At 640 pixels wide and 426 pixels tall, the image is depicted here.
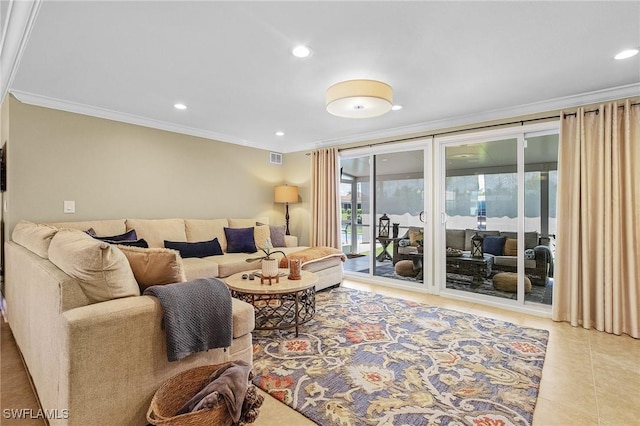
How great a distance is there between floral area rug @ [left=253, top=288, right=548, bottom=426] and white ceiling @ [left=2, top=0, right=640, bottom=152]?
2341 mm

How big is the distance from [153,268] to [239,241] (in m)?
2.79

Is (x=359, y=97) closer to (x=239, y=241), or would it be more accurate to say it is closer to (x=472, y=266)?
(x=239, y=241)

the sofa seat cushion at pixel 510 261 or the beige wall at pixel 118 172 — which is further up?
the beige wall at pixel 118 172

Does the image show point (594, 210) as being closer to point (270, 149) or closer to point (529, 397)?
point (529, 397)

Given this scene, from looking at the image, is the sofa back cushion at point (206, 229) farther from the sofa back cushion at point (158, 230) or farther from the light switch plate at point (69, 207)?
the light switch plate at point (69, 207)

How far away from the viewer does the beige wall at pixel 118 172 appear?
3.24 metres

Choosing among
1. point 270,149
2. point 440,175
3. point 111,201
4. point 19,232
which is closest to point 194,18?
point 19,232

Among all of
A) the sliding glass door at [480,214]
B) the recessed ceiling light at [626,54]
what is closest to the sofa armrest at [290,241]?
the sliding glass door at [480,214]

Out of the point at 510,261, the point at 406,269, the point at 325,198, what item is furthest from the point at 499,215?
the point at 325,198

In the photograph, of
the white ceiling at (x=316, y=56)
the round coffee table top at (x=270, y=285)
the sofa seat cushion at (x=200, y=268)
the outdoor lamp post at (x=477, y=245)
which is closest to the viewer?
the white ceiling at (x=316, y=56)

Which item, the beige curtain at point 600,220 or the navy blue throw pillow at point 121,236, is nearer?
the beige curtain at point 600,220

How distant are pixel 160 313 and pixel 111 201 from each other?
9.57 feet

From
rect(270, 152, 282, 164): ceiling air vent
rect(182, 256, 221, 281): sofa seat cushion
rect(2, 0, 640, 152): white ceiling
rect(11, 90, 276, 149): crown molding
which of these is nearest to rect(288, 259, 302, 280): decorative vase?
rect(182, 256, 221, 281): sofa seat cushion

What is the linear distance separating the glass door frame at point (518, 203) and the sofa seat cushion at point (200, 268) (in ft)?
9.58
